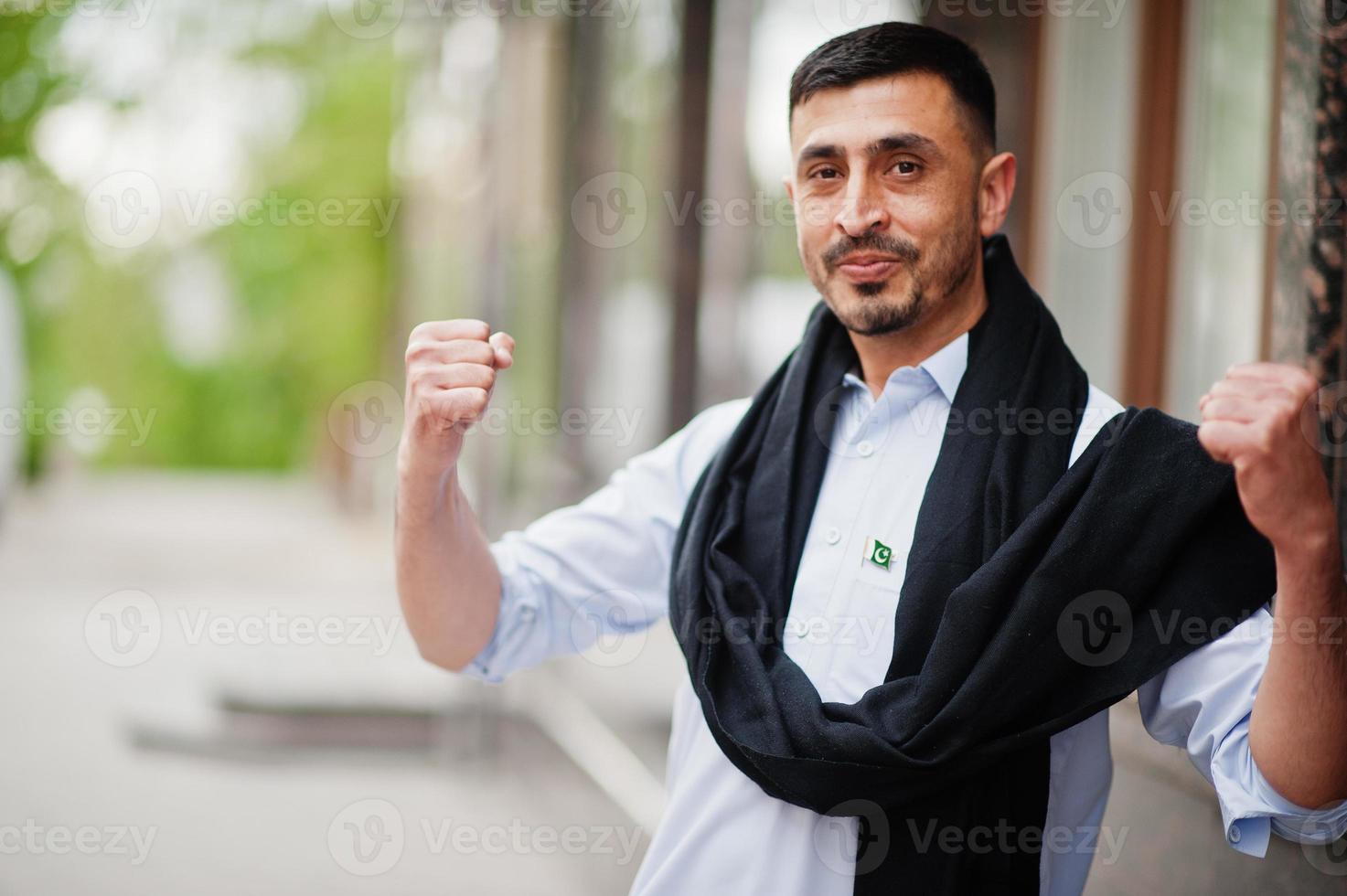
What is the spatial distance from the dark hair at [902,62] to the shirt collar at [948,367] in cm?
30

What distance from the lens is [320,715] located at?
5250 millimetres

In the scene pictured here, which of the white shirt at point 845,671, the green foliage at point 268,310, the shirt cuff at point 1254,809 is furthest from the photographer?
the green foliage at point 268,310

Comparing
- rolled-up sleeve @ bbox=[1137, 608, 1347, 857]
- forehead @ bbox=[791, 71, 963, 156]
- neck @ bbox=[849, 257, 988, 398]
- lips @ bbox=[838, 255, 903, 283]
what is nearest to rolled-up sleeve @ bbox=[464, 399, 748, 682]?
neck @ bbox=[849, 257, 988, 398]

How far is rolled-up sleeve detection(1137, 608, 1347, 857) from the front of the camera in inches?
56.4

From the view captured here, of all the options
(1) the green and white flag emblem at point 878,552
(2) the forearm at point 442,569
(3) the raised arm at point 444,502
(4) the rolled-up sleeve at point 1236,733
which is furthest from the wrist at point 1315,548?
(2) the forearm at point 442,569

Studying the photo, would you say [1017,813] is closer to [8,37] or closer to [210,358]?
[8,37]

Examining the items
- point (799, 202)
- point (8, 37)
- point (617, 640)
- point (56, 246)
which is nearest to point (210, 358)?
point (56, 246)

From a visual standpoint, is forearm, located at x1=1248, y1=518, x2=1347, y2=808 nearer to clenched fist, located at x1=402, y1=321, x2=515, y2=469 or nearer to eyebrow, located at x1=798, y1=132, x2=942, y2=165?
eyebrow, located at x1=798, y1=132, x2=942, y2=165

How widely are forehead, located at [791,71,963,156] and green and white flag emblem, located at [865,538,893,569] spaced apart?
542 mm

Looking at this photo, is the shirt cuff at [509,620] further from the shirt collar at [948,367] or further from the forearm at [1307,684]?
the forearm at [1307,684]

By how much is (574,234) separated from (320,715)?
8.29 feet

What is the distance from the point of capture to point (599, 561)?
2.04 metres

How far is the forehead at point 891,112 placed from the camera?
175 centimetres

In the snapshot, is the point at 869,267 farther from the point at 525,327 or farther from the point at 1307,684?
the point at 525,327
